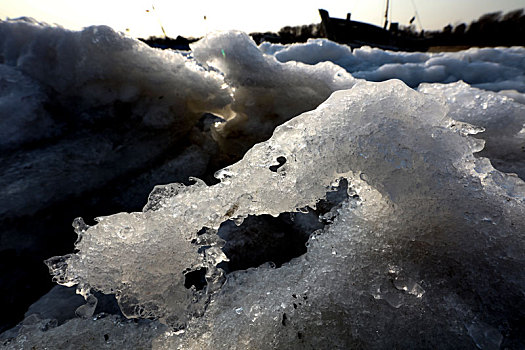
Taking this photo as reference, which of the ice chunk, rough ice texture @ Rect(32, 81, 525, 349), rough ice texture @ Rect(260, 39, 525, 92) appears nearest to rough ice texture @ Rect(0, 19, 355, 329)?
the ice chunk

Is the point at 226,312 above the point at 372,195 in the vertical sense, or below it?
below

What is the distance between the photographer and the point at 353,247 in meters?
0.80

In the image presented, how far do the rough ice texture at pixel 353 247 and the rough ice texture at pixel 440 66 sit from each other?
8.54 ft

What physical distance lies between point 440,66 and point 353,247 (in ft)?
11.1

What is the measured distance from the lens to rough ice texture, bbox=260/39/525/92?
3.06m

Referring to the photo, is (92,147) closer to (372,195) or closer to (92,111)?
(92,111)

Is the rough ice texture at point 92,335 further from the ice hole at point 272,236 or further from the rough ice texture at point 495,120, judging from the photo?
the rough ice texture at point 495,120

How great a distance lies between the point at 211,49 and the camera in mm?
1914

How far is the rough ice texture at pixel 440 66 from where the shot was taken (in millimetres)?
3059

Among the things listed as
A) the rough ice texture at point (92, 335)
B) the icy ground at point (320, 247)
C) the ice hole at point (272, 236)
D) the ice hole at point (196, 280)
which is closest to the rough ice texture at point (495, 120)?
the icy ground at point (320, 247)

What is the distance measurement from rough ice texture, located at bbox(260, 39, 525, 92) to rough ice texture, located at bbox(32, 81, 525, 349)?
2604 mm

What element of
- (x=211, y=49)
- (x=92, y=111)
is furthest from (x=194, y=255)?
(x=211, y=49)

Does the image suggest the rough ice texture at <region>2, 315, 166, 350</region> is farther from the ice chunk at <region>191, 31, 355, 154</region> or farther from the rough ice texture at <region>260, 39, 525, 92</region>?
the rough ice texture at <region>260, 39, 525, 92</region>

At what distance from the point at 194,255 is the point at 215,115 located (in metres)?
1.49
